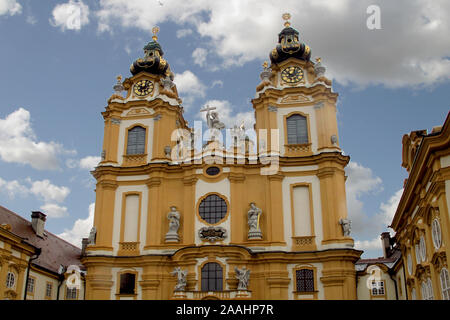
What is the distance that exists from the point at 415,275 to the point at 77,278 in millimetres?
22611

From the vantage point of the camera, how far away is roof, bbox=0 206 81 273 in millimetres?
32812

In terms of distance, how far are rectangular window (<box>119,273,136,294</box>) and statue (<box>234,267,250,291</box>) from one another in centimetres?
689

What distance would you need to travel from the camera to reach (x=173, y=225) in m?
30.0

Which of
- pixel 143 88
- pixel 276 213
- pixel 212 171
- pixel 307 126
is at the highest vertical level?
pixel 143 88

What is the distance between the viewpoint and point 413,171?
17969mm

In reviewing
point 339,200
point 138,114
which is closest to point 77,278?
point 138,114

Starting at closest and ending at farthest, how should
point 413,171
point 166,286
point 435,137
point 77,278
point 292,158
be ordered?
point 435,137, point 413,171, point 166,286, point 292,158, point 77,278

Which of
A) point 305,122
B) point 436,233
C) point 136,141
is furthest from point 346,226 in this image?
point 136,141

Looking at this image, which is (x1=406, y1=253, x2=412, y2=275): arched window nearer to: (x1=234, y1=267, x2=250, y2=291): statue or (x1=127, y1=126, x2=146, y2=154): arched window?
(x1=234, y1=267, x2=250, y2=291): statue

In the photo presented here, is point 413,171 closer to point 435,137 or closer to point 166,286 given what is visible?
point 435,137

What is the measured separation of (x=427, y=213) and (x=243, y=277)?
1215 cm

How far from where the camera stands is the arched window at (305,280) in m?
27.8

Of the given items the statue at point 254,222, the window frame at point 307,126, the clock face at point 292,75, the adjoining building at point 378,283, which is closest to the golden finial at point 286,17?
the clock face at point 292,75

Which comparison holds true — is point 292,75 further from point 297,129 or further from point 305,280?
point 305,280
